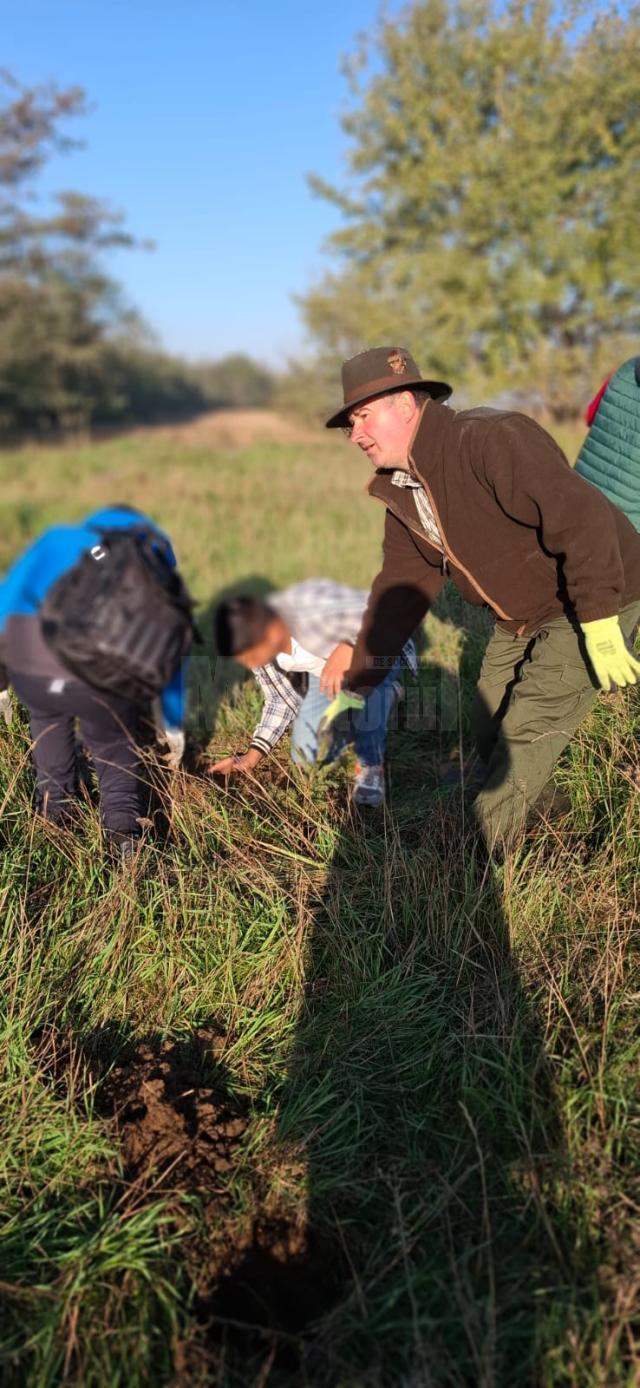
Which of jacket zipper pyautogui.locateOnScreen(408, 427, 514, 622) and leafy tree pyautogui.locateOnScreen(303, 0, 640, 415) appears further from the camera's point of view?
leafy tree pyautogui.locateOnScreen(303, 0, 640, 415)

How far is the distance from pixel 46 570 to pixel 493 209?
19.2 metres

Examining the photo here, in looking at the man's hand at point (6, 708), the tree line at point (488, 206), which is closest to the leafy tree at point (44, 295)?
the tree line at point (488, 206)

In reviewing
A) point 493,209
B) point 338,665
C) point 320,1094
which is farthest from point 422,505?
point 493,209

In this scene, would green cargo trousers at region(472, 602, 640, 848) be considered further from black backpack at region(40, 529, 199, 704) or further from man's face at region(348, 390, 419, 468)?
black backpack at region(40, 529, 199, 704)

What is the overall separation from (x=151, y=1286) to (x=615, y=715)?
2527mm

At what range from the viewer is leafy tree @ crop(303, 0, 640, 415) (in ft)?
53.2

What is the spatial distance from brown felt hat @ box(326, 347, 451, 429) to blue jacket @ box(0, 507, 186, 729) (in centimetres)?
99

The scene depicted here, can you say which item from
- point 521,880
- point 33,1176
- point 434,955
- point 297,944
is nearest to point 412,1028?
point 434,955

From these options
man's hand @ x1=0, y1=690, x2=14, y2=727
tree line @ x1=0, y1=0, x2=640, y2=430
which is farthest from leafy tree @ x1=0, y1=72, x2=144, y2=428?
man's hand @ x1=0, y1=690, x2=14, y2=727

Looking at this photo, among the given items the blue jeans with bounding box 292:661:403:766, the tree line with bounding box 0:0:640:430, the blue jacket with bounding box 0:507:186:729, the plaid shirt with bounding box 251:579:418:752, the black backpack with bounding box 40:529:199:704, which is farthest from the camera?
the tree line with bounding box 0:0:640:430

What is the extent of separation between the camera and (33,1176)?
1939 mm

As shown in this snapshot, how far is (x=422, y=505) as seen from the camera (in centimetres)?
296

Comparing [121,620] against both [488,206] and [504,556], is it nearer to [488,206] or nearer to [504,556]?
[504,556]

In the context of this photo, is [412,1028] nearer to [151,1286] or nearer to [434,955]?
[434,955]
